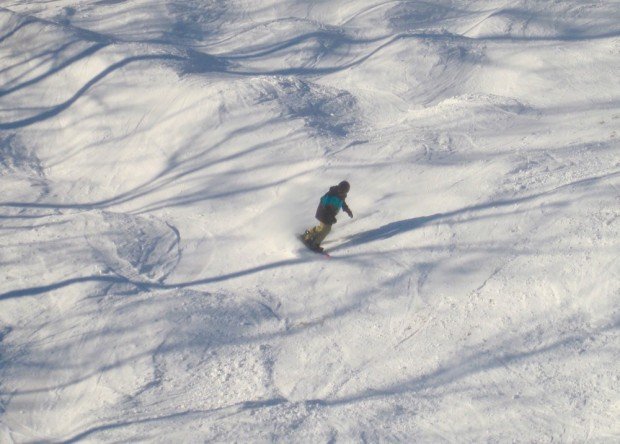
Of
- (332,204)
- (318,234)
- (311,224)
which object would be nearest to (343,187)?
(332,204)

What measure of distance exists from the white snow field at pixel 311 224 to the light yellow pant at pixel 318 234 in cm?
20

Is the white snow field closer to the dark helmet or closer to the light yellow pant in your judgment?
the light yellow pant

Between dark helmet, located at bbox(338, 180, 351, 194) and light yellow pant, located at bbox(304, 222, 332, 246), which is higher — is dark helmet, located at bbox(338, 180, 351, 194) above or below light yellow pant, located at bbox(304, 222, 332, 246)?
above

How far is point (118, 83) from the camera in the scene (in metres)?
11.3

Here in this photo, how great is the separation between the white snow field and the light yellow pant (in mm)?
202

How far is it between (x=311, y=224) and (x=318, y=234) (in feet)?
2.17

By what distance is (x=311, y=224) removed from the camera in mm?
8125

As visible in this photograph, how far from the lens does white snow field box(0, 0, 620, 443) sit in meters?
5.58

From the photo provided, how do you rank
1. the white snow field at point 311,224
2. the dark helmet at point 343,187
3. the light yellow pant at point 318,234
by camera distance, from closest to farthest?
the white snow field at point 311,224 → the dark helmet at point 343,187 → the light yellow pant at point 318,234

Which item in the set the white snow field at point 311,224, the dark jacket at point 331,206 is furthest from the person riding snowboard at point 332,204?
the white snow field at point 311,224

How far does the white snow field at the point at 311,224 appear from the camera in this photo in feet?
18.3

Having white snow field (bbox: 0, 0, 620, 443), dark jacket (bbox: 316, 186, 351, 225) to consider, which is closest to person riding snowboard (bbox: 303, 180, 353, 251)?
dark jacket (bbox: 316, 186, 351, 225)

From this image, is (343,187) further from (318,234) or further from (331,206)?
(318,234)

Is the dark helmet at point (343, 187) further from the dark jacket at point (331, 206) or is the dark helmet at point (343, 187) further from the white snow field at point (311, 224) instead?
the white snow field at point (311, 224)
